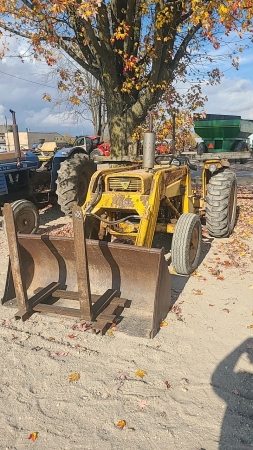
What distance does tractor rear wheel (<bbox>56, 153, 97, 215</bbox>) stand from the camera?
733 centimetres

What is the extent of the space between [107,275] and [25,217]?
129 inches

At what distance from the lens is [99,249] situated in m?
4.05

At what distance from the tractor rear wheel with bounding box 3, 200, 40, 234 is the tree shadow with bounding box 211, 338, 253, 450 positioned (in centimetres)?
466

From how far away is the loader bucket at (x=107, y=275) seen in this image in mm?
3678

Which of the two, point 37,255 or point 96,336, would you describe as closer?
point 96,336

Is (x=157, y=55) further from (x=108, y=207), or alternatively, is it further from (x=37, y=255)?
(x=37, y=255)

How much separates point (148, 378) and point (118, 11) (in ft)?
27.0

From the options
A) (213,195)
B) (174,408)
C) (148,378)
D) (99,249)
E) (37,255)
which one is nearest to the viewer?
(174,408)

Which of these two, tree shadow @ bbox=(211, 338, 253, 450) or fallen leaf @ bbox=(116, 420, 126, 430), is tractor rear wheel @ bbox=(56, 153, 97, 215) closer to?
tree shadow @ bbox=(211, 338, 253, 450)

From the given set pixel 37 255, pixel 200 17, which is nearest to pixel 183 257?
pixel 37 255

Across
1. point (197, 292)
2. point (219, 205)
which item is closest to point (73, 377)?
point (197, 292)

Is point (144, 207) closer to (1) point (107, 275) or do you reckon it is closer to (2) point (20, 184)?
(1) point (107, 275)

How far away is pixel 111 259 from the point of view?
4.11m

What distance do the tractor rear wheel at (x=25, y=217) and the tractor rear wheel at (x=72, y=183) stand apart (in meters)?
0.60
